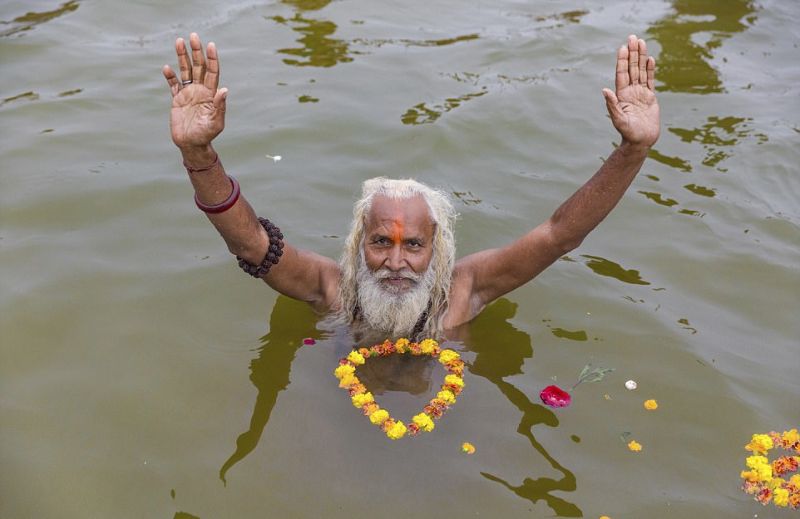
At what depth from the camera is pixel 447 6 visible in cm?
1112

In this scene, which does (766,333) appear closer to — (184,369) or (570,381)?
(570,381)

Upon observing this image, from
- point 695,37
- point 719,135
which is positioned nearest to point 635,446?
point 719,135

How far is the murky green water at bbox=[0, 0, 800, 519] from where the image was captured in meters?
4.46

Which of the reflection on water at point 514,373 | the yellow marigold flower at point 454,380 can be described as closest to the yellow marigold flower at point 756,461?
the reflection on water at point 514,373

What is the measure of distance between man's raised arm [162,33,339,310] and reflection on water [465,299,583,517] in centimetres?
163

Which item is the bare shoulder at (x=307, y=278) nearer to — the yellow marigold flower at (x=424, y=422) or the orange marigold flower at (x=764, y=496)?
the yellow marigold flower at (x=424, y=422)


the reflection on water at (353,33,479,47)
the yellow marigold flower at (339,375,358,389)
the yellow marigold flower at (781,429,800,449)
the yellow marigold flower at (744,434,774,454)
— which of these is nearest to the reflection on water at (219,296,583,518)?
the yellow marigold flower at (339,375,358,389)

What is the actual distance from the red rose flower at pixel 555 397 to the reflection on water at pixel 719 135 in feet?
12.0

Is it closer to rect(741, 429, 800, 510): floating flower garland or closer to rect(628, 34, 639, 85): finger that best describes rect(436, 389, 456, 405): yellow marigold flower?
rect(741, 429, 800, 510): floating flower garland

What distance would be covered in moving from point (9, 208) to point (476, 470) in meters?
4.38

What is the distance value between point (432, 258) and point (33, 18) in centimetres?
730

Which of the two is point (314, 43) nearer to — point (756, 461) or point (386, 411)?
point (386, 411)

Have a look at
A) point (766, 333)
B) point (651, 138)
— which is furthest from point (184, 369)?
point (766, 333)

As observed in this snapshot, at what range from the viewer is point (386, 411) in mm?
4773
